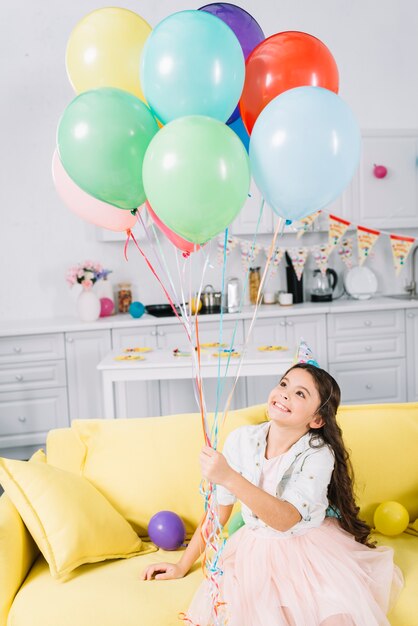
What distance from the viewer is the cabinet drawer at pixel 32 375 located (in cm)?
388

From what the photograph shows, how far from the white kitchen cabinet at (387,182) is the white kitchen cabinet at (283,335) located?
808mm

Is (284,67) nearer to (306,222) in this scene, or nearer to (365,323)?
(306,222)

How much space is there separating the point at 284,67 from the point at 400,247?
3.16 metres

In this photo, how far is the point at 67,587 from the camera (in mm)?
1700

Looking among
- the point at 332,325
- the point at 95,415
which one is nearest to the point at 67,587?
the point at 95,415

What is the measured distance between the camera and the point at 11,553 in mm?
1686

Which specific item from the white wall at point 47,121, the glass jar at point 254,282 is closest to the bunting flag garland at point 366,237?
the white wall at point 47,121

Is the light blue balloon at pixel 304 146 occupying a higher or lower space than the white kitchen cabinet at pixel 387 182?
lower

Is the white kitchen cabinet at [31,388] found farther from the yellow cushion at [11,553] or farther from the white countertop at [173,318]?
the yellow cushion at [11,553]

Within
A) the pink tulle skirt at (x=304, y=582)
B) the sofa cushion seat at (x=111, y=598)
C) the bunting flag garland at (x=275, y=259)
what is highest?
the bunting flag garland at (x=275, y=259)

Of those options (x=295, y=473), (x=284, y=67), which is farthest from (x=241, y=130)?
(x=295, y=473)

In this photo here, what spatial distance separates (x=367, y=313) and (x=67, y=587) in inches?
117

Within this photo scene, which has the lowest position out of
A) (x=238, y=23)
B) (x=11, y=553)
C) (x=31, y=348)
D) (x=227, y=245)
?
(x=11, y=553)

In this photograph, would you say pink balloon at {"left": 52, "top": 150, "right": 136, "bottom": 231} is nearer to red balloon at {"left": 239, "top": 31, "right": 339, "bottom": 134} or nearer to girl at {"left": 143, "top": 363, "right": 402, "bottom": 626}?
red balloon at {"left": 239, "top": 31, "right": 339, "bottom": 134}
